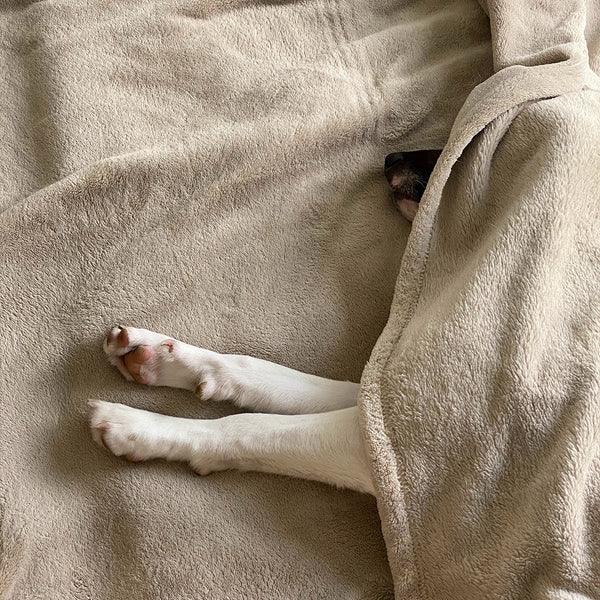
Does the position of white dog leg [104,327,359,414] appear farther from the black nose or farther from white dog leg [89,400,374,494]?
the black nose

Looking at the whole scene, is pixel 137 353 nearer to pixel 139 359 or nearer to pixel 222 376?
pixel 139 359

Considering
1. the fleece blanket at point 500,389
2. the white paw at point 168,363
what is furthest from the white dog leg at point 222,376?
the fleece blanket at point 500,389

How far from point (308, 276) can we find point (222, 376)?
10.6 inches

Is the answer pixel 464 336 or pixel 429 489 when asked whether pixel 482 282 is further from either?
pixel 429 489

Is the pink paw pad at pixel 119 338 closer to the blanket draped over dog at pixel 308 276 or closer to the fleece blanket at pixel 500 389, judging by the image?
the blanket draped over dog at pixel 308 276

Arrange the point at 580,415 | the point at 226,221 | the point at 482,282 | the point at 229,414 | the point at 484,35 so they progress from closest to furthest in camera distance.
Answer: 1. the point at 580,415
2. the point at 482,282
3. the point at 229,414
4. the point at 226,221
5. the point at 484,35

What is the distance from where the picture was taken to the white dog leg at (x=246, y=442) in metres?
1.17

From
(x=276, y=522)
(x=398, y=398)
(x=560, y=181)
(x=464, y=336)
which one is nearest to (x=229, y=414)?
(x=276, y=522)

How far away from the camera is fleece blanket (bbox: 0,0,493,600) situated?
115cm

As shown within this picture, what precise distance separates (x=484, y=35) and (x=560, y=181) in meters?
0.63

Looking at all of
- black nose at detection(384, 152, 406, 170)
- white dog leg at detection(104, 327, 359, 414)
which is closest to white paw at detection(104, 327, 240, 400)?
white dog leg at detection(104, 327, 359, 414)

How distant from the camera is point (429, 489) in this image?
109 centimetres

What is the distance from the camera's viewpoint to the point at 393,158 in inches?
57.9

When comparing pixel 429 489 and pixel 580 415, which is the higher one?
pixel 580 415
